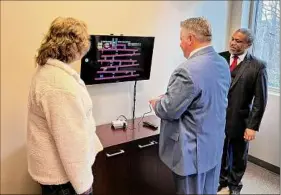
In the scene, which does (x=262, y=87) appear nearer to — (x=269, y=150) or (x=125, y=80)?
(x=269, y=150)

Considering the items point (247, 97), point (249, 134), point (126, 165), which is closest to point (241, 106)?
point (247, 97)

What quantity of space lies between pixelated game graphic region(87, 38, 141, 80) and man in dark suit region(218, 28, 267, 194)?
65cm

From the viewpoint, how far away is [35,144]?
104 cm

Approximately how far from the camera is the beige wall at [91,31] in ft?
5.09

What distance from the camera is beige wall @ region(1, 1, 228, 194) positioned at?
1551 mm

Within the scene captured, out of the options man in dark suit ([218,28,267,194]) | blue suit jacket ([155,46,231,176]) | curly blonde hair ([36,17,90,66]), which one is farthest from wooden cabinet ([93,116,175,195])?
curly blonde hair ([36,17,90,66])

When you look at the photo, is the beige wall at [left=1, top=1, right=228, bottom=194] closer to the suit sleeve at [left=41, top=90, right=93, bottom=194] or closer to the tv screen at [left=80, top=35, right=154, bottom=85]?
the tv screen at [left=80, top=35, right=154, bottom=85]

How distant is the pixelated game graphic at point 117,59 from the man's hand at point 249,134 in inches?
34.3

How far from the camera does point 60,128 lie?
96cm

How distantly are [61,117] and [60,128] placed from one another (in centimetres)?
4

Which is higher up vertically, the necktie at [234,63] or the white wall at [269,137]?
the necktie at [234,63]

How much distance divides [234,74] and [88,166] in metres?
0.81

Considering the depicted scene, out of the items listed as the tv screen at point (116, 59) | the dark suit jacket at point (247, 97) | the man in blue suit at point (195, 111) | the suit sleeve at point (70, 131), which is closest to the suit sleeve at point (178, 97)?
the man in blue suit at point (195, 111)

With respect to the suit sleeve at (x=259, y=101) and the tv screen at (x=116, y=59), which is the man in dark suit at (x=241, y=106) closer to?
the suit sleeve at (x=259, y=101)
